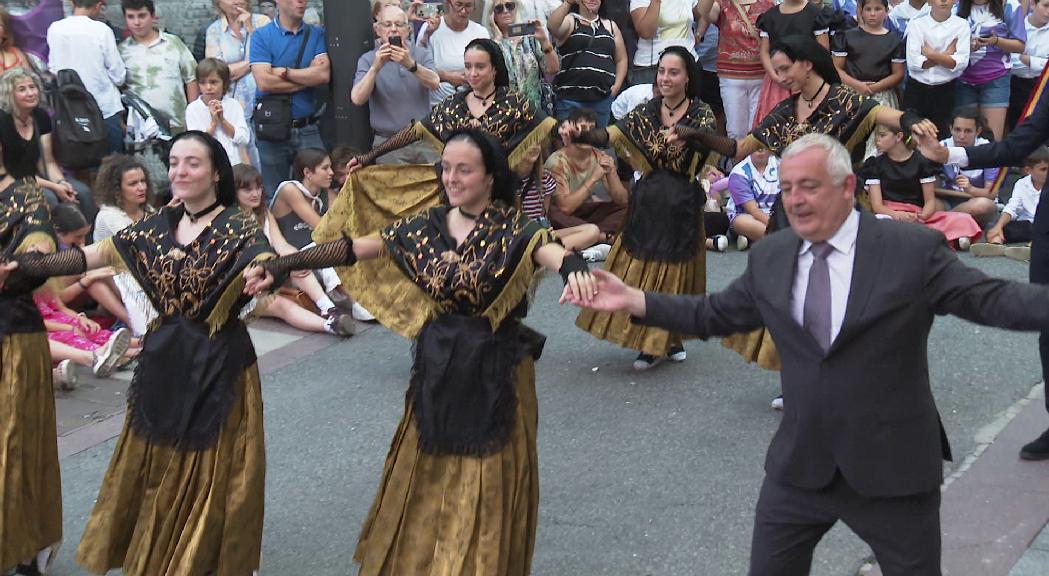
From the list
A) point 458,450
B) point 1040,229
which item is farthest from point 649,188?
point 458,450

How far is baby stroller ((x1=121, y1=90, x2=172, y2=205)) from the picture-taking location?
9.79m

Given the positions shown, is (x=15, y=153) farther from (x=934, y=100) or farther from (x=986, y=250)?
(x=934, y=100)

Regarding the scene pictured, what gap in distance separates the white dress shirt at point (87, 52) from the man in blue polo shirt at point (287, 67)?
3.74 ft

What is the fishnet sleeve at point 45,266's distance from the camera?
191 inches

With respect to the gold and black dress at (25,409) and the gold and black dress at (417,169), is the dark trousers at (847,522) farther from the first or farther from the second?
the gold and black dress at (417,169)

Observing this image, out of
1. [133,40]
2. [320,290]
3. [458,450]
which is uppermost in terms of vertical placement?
[133,40]

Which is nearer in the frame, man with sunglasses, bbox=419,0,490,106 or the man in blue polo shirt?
the man in blue polo shirt

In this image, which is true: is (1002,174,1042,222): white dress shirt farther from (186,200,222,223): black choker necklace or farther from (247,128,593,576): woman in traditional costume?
(186,200,222,223): black choker necklace

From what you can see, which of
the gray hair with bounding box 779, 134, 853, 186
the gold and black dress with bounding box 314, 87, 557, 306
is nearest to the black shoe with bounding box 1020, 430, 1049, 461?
the gray hair with bounding box 779, 134, 853, 186

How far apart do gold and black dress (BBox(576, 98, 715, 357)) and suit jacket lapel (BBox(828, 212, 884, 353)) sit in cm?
384

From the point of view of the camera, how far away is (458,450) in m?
4.54

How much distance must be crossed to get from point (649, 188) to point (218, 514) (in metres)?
3.81

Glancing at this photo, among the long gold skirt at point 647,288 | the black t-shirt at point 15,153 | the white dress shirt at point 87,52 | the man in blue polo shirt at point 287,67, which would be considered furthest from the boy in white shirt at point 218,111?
the black t-shirt at point 15,153

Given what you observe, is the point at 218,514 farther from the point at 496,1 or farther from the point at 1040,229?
the point at 496,1
